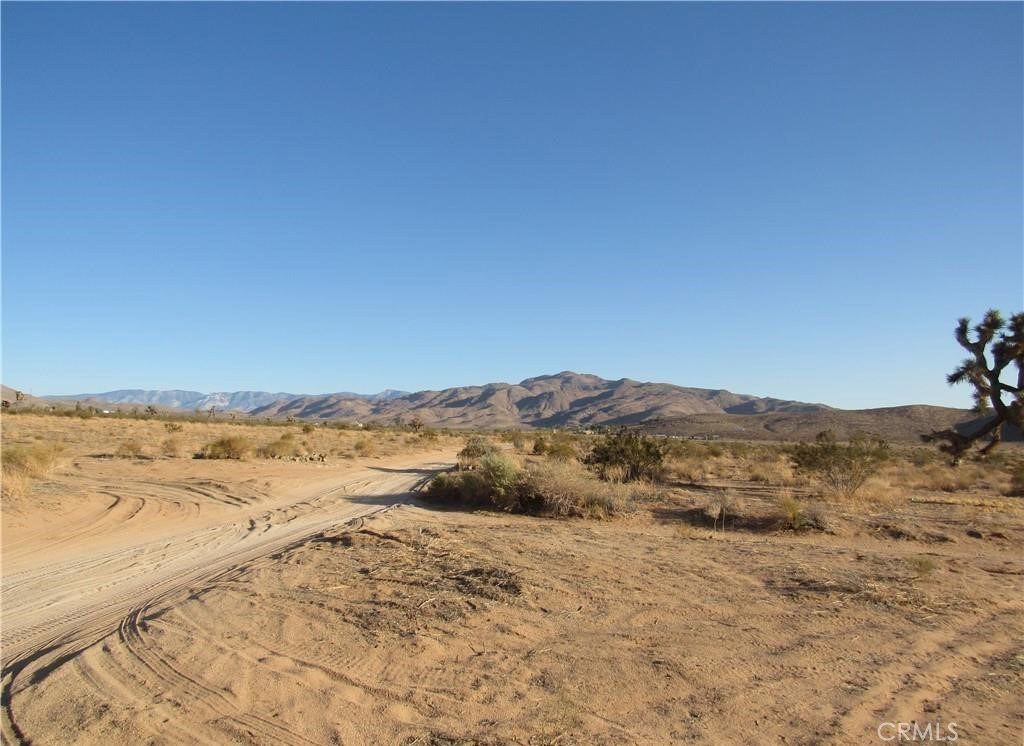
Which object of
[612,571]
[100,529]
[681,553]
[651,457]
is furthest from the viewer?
[651,457]

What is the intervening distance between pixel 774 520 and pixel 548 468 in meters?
5.27

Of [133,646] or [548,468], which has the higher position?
[548,468]

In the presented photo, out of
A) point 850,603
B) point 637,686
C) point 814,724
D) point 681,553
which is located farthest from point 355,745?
point 681,553

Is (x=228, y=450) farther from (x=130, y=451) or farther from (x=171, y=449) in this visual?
(x=130, y=451)

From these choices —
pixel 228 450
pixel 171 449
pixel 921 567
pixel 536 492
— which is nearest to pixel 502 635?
pixel 921 567

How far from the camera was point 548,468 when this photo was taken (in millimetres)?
15695

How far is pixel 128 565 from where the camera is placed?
394 inches

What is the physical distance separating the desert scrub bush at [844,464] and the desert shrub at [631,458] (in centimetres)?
478

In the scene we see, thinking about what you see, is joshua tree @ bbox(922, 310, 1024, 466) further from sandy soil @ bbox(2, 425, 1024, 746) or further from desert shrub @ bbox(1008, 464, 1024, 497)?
sandy soil @ bbox(2, 425, 1024, 746)

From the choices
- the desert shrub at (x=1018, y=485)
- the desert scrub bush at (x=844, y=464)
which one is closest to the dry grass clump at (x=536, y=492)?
the desert scrub bush at (x=844, y=464)

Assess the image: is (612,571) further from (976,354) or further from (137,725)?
(976,354)

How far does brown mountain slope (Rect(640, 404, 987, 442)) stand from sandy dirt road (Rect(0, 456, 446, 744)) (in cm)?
6900

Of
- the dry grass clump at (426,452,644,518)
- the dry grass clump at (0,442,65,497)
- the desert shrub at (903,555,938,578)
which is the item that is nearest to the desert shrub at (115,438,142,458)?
the dry grass clump at (0,442,65,497)

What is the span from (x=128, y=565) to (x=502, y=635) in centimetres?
693
